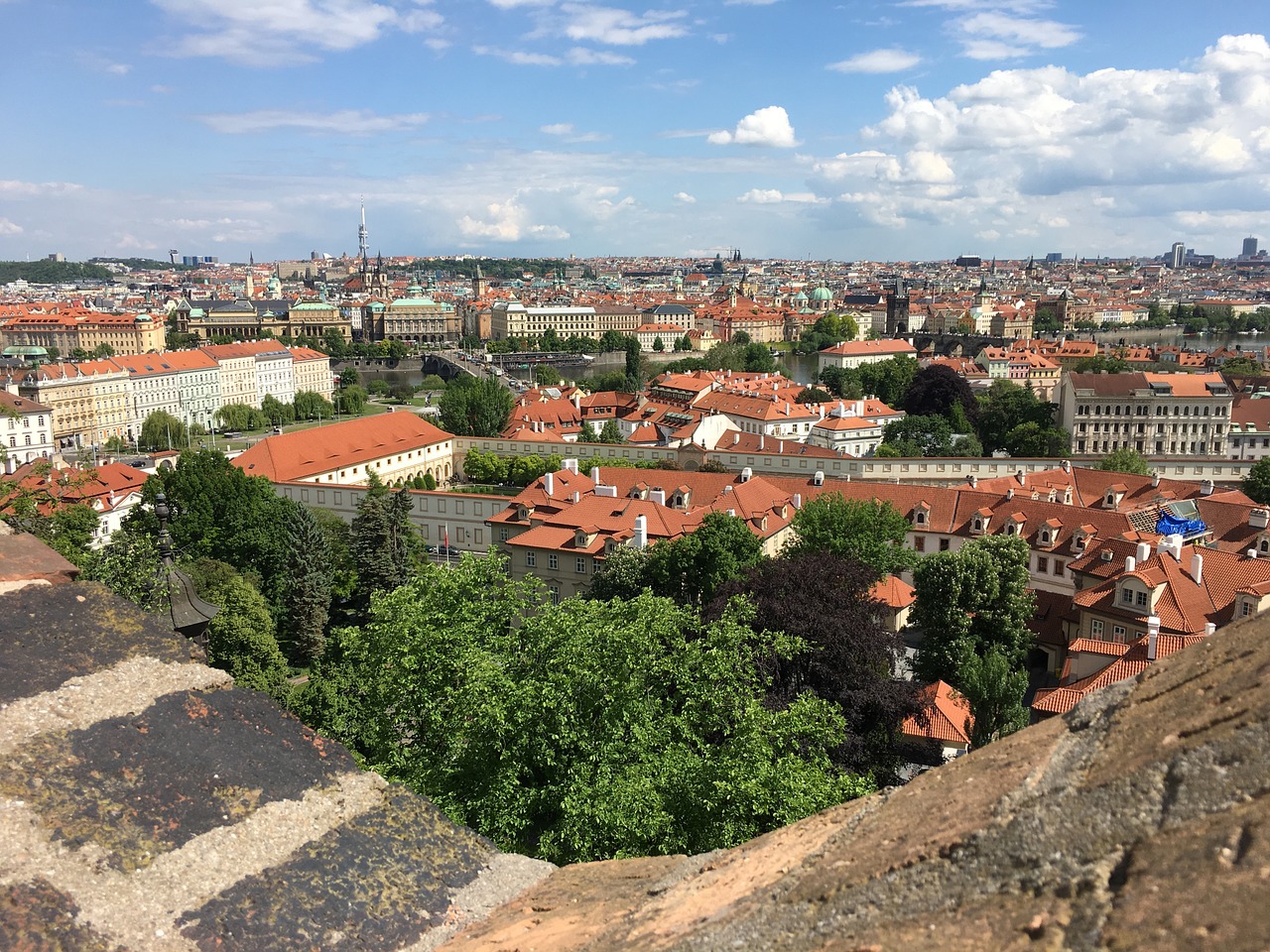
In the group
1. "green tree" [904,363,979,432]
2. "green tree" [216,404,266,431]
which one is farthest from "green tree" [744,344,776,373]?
"green tree" [216,404,266,431]

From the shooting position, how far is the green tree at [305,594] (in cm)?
3120

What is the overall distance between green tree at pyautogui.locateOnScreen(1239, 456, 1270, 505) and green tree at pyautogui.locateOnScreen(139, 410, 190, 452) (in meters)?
65.4

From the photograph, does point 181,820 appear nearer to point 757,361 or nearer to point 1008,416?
point 1008,416

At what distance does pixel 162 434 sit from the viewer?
243 feet

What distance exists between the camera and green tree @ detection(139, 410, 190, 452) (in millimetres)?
74250

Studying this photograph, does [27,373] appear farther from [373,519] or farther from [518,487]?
[373,519]

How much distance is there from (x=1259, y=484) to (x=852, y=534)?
22.6 metres

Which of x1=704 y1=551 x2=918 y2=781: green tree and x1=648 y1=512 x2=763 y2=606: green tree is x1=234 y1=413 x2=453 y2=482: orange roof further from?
x1=704 y1=551 x2=918 y2=781: green tree

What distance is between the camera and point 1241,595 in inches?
A: 922

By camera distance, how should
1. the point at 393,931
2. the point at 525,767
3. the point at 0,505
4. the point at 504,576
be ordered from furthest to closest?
the point at 0,505 < the point at 504,576 < the point at 525,767 < the point at 393,931

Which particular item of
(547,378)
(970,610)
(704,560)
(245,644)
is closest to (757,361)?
(547,378)

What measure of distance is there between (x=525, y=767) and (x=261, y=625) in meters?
15.5

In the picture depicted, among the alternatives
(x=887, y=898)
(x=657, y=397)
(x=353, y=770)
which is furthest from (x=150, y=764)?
(x=657, y=397)

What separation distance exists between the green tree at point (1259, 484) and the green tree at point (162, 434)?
6542 centimetres
